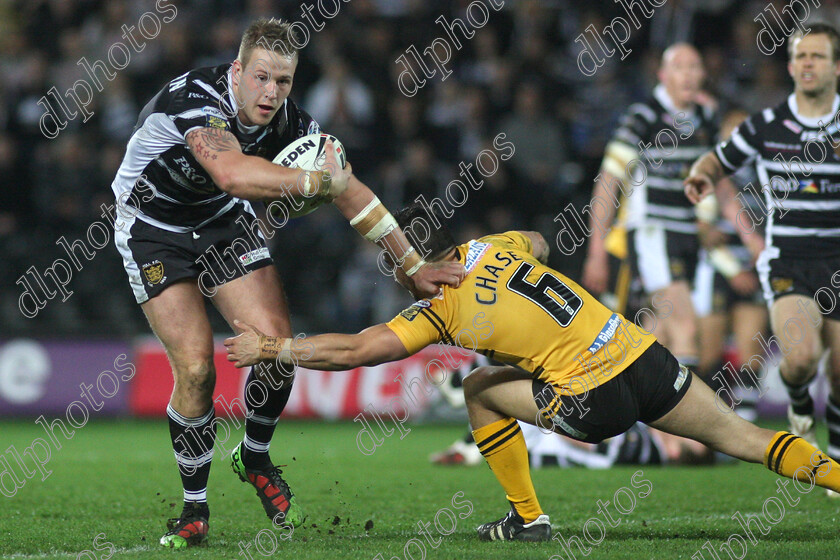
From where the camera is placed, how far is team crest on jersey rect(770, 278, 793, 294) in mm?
6566

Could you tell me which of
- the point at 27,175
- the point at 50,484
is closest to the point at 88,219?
the point at 27,175

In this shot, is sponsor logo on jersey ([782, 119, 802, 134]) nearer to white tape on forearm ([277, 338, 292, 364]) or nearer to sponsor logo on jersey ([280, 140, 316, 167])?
sponsor logo on jersey ([280, 140, 316, 167])

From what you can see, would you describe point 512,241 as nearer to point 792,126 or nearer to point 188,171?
point 188,171

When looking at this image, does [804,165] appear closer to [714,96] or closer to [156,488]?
[156,488]

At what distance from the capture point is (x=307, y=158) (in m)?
4.94

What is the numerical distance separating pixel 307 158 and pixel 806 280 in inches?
134

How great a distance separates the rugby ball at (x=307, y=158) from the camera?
4.86 metres

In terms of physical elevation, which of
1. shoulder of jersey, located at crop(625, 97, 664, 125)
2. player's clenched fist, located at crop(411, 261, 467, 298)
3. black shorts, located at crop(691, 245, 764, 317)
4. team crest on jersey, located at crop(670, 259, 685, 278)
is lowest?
black shorts, located at crop(691, 245, 764, 317)

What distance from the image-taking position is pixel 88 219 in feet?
40.1

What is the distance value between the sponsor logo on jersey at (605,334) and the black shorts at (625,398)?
164 millimetres

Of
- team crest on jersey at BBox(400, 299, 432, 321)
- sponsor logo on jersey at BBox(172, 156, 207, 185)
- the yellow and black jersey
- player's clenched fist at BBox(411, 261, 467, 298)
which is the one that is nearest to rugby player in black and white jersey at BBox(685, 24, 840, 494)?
the yellow and black jersey

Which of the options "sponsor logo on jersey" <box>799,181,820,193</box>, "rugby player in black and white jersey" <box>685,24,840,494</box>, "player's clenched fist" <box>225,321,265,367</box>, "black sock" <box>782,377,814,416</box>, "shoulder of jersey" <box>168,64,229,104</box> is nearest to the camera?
"player's clenched fist" <box>225,321,265,367</box>

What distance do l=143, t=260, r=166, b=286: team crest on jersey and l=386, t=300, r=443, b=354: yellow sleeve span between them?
133 cm

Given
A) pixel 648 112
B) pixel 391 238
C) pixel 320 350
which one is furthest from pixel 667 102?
pixel 320 350
